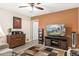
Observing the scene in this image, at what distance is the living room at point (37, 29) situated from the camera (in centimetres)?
134

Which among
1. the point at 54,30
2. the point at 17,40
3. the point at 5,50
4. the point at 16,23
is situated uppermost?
the point at 16,23

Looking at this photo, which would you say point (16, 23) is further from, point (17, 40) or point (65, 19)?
point (65, 19)

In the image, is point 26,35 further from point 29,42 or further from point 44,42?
point 44,42

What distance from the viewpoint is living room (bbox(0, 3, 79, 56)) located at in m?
1.34

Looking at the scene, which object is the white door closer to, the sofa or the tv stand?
the tv stand

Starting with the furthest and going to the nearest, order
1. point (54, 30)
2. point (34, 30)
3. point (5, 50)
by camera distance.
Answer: point (54, 30) < point (34, 30) < point (5, 50)


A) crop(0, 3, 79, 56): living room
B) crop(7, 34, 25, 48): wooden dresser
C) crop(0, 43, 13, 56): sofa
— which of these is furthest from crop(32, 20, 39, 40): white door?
crop(0, 43, 13, 56): sofa

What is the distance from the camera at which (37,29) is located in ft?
5.06

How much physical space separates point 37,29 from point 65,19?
1.65 ft

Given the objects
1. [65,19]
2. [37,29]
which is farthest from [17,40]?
[65,19]

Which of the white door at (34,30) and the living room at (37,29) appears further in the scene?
the white door at (34,30)

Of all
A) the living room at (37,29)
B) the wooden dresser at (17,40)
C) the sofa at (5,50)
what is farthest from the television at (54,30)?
the sofa at (5,50)

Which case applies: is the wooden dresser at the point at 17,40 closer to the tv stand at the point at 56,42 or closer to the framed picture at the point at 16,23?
the framed picture at the point at 16,23

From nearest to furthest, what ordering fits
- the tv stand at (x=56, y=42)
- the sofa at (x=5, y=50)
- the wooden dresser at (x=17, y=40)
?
1. the sofa at (x=5, y=50)
2. the wooden dresser at (x=17, y=40)
3. the tv stand at (x=56, y=42)
